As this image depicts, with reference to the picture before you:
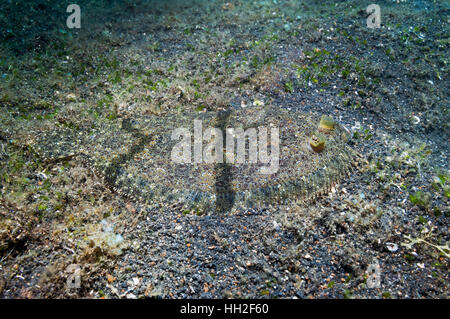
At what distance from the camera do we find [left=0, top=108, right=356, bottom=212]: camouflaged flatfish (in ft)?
11.8

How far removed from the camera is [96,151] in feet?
13.3
